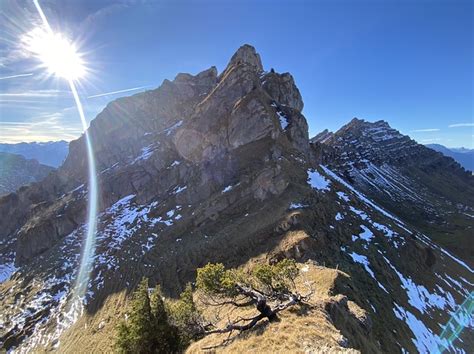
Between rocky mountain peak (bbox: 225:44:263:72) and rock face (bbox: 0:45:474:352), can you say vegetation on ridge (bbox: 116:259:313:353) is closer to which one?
rock face (bbox: 0:45:474:352)

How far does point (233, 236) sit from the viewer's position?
64.2m

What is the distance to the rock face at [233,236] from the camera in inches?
1896

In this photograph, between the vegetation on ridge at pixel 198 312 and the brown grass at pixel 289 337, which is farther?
the vegetation on ridge at pixel 198 312

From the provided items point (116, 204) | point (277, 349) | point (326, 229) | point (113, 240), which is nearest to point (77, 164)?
point (116, 204)

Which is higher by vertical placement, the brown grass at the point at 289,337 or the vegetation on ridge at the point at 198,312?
the vegetation on ridge at the point at 198,312

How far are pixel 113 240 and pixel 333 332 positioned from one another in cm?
8840

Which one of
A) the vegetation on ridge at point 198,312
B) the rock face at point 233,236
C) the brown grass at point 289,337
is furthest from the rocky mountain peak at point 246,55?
the brown grass at point 289,337

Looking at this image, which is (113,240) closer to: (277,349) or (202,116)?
(202,116)

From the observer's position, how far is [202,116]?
4190 inches

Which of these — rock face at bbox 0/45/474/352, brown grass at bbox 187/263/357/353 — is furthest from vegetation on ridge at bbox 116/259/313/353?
rock face at bbox 0/45/474/352

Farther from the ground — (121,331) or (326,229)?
(326,229)

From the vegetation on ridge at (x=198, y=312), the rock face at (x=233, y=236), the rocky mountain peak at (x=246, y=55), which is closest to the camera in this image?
the vegetation on ridge at (x=198, y=312)

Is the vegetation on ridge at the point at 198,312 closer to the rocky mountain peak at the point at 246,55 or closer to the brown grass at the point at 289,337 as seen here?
the brown grass at the point at 289,337

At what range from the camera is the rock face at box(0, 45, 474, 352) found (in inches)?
1896
